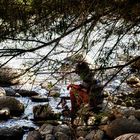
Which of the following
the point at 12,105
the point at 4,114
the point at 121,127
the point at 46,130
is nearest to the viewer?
the point at 121,127

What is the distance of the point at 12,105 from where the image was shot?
8758 mm

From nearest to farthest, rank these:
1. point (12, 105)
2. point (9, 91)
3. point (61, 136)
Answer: point (61, 136), point (12, 105), point (9, 91)

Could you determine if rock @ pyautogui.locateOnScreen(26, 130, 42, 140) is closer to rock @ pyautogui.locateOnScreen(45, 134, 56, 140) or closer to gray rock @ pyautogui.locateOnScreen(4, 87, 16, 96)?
rock @ pyautogui.locateOnScreen(45, 134, 56, 140)

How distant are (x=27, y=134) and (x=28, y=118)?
3.22 ft

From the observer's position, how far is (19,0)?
395 centimetres

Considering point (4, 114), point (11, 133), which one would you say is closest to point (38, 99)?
point (4, 114)

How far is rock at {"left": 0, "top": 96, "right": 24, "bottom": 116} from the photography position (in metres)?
8.65

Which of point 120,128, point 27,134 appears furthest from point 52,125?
point 120,128

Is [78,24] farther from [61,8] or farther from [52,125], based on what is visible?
[52,125]

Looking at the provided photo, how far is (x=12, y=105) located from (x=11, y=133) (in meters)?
1.79

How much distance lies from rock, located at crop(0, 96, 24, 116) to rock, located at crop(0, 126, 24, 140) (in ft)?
4.81

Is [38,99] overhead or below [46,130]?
overhead

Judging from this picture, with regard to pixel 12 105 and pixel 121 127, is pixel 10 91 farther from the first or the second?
pixel 121 127

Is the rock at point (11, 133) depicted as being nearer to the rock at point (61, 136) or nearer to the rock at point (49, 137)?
the rock at point (49, 137)
